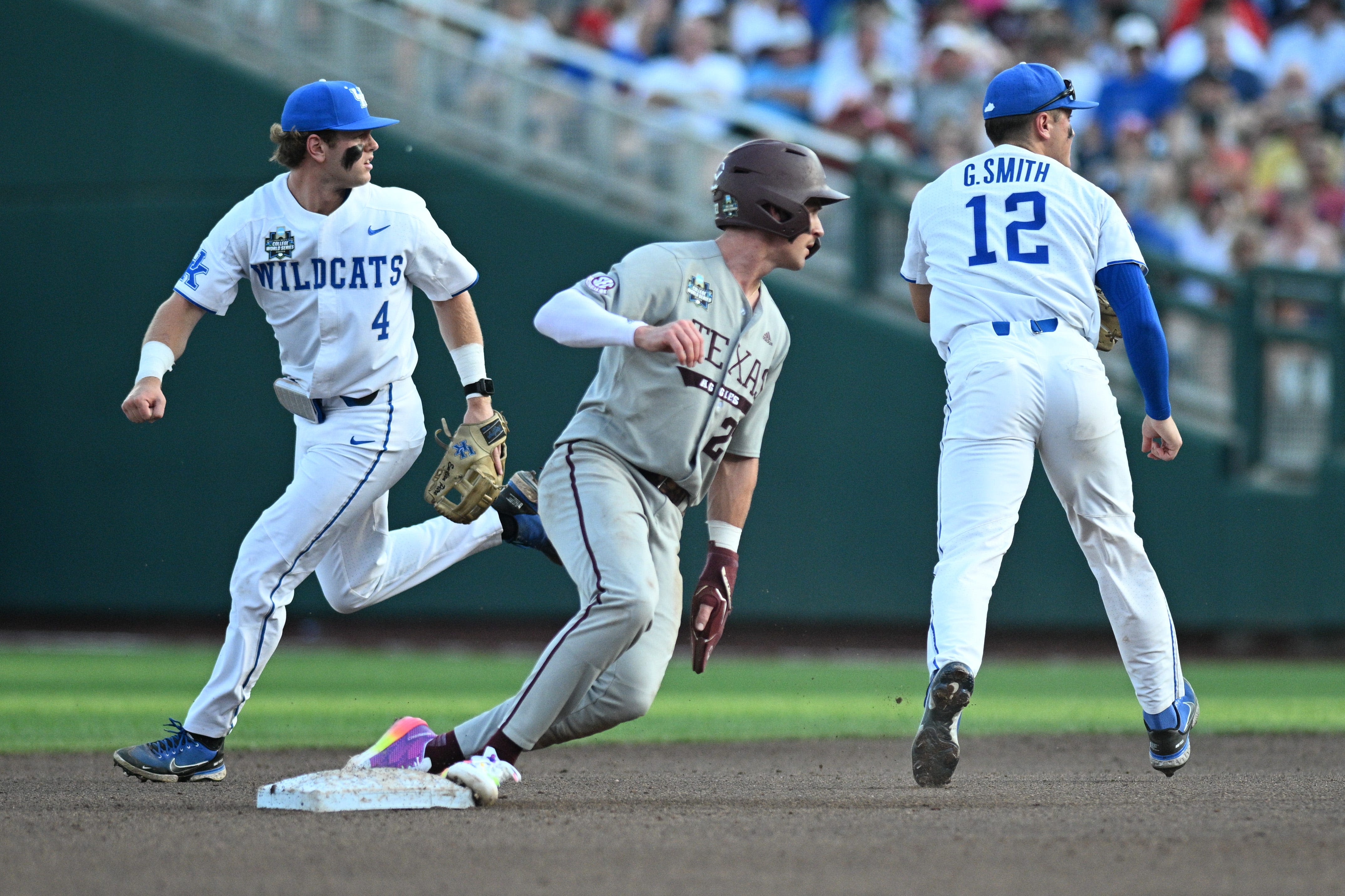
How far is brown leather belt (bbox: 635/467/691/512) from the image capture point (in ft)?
15.9

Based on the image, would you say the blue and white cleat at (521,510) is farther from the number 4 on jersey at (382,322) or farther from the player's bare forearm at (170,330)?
the player's bare forearm at (170,330)

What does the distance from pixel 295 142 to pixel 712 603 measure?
6.91 feet

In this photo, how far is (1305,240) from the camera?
42.3ft

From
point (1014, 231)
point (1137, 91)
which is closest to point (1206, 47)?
point (1137, 91)

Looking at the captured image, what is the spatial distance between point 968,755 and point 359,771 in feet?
9.02

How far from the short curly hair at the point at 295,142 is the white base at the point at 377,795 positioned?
205cm

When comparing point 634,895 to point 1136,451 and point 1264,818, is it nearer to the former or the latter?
point 1264,818

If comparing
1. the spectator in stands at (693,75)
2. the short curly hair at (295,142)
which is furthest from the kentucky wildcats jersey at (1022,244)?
the spectator in stands at (693,75)

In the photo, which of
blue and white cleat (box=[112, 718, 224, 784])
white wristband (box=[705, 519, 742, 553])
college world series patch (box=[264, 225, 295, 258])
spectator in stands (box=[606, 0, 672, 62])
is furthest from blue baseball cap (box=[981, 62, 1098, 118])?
spectator in stands (box=[606, 0, 672, 62])

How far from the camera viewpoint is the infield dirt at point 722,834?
11.6 ft

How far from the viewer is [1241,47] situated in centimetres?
1441

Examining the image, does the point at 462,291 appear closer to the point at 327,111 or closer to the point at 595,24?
the point at 327,111

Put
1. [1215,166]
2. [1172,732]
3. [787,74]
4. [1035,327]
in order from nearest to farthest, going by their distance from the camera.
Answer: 1. [1035,327]
2. [1172,732]
3. [1215,166]
4. [787,74]

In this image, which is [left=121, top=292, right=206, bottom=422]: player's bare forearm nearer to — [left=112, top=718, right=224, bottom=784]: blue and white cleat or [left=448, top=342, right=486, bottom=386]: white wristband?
[left=448, top=342, right=486, bottom=386]: white wristband
